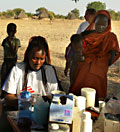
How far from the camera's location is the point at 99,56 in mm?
2756

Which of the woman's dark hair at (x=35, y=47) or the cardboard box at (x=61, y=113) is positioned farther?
the woman's dark hair at (x=35, y=47)

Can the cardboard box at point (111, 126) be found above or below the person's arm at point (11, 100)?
below

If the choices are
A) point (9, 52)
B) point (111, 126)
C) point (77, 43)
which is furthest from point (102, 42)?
point (9, 52)

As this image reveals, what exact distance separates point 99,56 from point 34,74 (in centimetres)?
103

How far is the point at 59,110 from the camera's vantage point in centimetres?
127

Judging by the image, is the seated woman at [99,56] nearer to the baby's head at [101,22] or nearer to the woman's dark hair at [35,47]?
the baby's head at [101,22]

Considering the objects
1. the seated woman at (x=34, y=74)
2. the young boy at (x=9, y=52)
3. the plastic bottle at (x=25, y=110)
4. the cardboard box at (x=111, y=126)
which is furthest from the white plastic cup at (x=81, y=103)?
the young boy at (x=9, y=52)

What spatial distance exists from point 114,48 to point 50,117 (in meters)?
1.69

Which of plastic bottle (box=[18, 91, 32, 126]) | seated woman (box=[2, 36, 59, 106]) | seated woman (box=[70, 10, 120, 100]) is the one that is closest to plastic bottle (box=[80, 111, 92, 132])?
plastic bottle (box=[18, 91, 32, 126])

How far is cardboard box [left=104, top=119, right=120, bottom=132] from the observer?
1.35m

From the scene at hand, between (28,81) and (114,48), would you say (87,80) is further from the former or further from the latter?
(28,81)

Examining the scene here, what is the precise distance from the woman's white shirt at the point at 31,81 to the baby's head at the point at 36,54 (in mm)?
58

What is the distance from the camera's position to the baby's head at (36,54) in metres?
1.93

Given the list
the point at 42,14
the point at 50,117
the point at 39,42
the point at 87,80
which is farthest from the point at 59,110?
the point at 42,14
